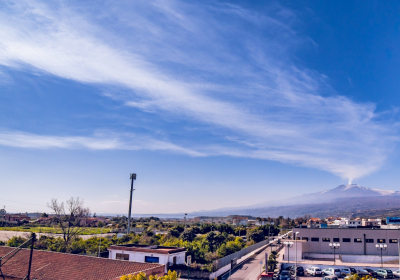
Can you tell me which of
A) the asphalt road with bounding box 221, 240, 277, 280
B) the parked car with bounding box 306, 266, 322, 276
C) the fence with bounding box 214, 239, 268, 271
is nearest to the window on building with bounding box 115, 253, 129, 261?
the fence with bounding box 214, 239, 268, 271

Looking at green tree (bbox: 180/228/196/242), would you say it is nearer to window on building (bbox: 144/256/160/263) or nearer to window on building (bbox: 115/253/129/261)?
window on building (bbox: 115/253/129/261)

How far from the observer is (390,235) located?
55.3 m

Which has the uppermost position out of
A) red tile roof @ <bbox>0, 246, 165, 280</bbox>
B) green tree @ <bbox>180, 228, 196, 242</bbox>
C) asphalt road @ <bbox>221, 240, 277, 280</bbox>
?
red tile roof @ <bbox>0, 246, 165, 280</bbox>

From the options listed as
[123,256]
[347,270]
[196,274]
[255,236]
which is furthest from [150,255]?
[255,236]

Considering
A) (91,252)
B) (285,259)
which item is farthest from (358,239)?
(91,252)

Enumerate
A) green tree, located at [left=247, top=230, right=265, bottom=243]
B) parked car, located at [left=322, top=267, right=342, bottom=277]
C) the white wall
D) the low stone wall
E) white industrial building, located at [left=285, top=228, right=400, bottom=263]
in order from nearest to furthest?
the white wall < the low stone wall < parked car, located at [left=322, top=267, right=342, bottom=277] < white industrial building, located at [left=285, top=228, right=400, bottom=263] < green tree, located at [left=247, top=230, right=265, bottom=243]

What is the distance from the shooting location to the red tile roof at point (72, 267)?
85.1 feet

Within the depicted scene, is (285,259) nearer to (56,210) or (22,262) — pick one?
(22,262)

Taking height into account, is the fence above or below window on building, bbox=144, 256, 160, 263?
below

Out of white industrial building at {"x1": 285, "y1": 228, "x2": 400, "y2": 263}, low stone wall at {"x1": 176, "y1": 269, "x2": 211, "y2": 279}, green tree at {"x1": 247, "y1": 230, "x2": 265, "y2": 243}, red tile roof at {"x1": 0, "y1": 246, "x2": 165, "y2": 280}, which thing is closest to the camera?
red tile roof at {"x1": 0, "y1": 246, "x2": 165, "y2": 280}

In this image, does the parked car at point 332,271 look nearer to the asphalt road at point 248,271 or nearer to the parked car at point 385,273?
the parked car at point 385,273

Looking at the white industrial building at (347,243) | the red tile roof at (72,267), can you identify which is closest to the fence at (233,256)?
the white industrial building at (347,243)

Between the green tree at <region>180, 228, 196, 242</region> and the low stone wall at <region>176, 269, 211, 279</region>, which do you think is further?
the green tree at <region>180, 228, 196, 242</region>

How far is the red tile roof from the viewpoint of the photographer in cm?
2595
